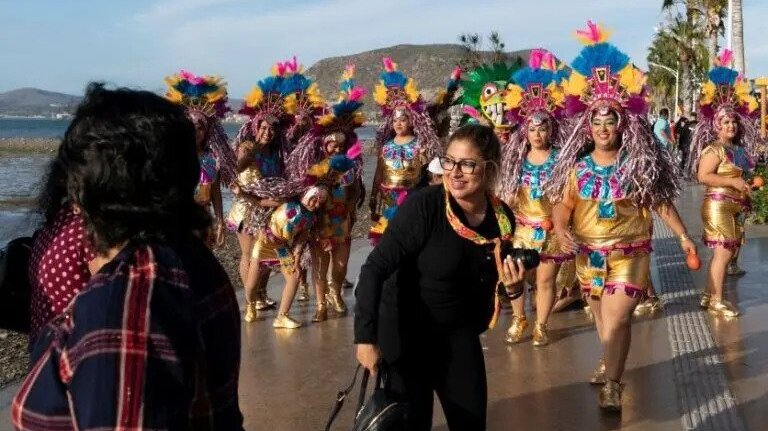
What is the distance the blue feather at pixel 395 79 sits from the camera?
8442 millimetres

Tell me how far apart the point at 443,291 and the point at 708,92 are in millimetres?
5283

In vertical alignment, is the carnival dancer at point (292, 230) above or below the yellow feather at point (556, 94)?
below

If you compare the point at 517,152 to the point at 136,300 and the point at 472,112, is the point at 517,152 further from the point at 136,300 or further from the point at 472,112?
the point at 136,300

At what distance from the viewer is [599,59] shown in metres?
5.35

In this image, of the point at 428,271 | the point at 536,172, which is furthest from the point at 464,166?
the point at 536,172

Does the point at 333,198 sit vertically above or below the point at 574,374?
above

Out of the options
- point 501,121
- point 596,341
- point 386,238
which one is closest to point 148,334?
point 386,238

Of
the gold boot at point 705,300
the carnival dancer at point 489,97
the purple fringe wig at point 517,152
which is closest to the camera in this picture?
the purple fringe wig at point 517,152

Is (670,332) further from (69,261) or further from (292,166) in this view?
(69,261)

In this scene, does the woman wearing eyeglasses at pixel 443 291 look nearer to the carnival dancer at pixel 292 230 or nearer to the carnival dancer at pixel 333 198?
the carnival dancer at pixel 292 230

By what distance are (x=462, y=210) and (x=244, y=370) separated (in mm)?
2858

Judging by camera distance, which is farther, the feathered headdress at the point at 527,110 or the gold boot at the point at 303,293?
the gold boot at the point at 303,293

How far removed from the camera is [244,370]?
579 cm

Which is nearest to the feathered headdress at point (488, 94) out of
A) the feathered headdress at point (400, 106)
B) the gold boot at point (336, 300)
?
the feathered headdress at point (400, 106)
